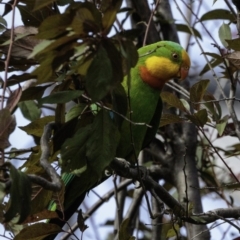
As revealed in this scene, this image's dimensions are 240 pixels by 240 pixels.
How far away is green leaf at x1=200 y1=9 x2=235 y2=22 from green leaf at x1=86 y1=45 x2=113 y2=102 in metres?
1.48

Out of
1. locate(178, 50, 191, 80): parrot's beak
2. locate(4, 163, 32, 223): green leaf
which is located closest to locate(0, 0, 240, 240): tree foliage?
locate(4, 163, 32, 223): green leaf

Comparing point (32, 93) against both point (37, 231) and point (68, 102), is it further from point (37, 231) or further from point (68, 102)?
point (37, 231)

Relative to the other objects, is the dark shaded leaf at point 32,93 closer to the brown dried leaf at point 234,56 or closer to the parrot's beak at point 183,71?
the brown dried leaf at point 234,56

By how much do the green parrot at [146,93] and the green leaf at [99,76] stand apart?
0.95 metres

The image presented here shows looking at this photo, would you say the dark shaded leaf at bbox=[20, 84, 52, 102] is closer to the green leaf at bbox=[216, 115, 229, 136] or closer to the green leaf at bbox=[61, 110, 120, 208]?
the green leaf at bbox=[61, 110, 120, 208]

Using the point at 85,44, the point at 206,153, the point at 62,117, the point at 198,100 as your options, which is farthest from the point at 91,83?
the point at 206,153

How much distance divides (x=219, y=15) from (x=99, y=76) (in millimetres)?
1548

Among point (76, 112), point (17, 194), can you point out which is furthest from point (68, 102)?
point (17, 194)

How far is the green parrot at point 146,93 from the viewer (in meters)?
2.26

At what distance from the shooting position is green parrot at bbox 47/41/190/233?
7.42ft

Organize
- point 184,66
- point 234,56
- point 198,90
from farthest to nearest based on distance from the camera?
point 184,66
point 198,90
point 234,56

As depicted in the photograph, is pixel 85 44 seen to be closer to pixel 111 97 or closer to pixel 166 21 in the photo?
pixel 111 97

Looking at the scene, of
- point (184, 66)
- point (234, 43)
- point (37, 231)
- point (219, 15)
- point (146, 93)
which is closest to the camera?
point (37, 231)

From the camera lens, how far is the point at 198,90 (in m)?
2.05
